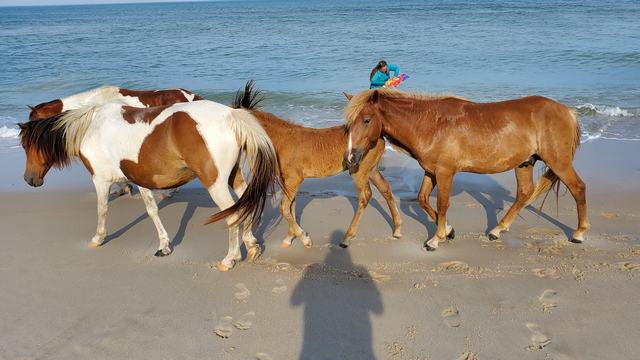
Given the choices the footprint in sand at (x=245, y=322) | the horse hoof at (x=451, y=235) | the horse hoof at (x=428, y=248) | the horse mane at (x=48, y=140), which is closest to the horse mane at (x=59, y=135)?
the horse mane at (x=48, y=140)

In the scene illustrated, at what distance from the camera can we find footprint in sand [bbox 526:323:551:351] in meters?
3.58

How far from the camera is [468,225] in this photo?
19.4 ft

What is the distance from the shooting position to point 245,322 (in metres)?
3.98

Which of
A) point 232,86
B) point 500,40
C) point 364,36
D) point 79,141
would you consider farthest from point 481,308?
point 364,36

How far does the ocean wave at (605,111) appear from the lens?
1189cm

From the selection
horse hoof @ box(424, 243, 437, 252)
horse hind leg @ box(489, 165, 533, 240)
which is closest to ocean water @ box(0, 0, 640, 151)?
horse hind leg @ box(489, 165, 533, 240)

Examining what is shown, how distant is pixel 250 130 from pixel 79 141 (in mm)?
1793

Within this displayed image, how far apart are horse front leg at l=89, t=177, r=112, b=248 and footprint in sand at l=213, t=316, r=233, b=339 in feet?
6.87

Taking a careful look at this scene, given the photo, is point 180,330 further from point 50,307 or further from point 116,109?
point 116,109

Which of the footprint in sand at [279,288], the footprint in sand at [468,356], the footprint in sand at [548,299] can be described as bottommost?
the footprint in sand at [279,288]

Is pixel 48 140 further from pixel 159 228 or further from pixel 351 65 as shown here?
pixel 351 65

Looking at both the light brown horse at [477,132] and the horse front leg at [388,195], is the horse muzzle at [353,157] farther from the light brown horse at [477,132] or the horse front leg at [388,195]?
the horse front leg at [388,195]

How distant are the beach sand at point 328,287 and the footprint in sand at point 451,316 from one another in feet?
0.06

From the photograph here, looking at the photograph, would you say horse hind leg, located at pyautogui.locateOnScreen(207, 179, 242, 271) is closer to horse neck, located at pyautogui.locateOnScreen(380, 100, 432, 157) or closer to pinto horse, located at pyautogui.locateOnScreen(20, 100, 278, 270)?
pinto horse, located at pyautogui.locateOnScreen(20, 100, 278, 270)
